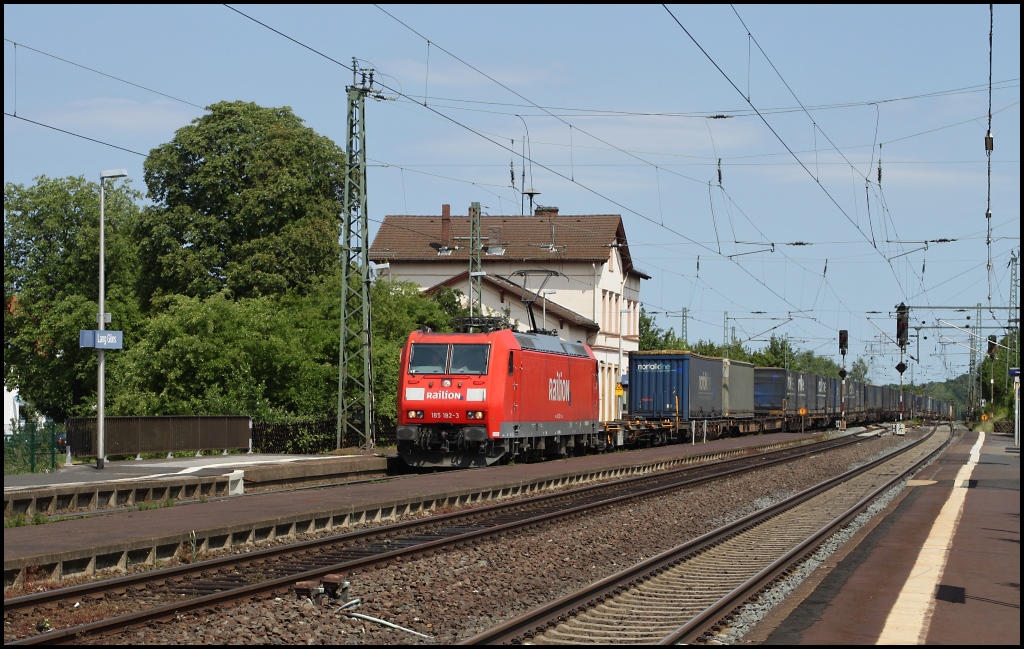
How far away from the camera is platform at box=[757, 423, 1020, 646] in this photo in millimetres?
9500

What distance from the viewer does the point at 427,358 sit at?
27609 mm

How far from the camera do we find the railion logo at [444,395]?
26.8m

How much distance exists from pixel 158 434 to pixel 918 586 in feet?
74.1

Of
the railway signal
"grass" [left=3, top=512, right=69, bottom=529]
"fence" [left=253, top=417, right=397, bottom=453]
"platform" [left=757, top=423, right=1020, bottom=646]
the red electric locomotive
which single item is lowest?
"platform" [left=757, top=423, right=1020, bottom=646]

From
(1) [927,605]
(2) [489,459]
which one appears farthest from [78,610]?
(2) [489,459]

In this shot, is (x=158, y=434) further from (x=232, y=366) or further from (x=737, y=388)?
(x=737, y=388)

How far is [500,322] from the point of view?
28.4 m

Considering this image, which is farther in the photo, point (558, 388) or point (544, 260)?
point (544, 260)

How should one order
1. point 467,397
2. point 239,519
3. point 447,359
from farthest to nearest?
point 447,359, point 467,397, point 239,519

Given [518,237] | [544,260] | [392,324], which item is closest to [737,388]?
[544,260]

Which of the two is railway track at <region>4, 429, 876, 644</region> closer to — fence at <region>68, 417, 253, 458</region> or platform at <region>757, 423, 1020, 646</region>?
platform at <region>757, 423, 1020, 646</region>

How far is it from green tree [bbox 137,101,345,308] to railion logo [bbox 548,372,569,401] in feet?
55.4

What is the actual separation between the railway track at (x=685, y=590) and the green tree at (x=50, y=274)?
40135mm

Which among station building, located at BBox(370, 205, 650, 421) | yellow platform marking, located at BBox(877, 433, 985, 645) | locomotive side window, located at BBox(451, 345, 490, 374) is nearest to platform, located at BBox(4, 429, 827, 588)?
locomotive side window, located at BBox(451, 345, 490, 374)
